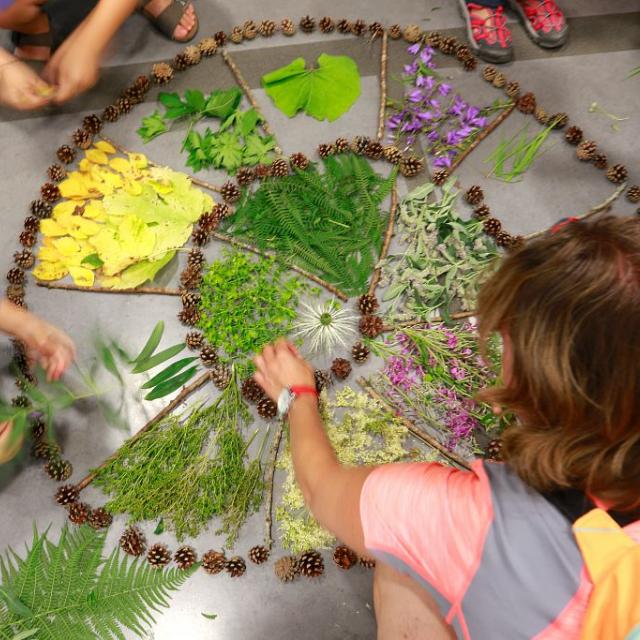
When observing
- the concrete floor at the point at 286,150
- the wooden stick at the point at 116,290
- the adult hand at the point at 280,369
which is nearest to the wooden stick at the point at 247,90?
the concrete floor at the point at 286,150

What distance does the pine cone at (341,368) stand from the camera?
1390 millimetres

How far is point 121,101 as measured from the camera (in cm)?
162

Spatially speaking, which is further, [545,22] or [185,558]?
[545,22]

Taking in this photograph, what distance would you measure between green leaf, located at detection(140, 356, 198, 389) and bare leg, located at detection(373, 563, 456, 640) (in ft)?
2.25

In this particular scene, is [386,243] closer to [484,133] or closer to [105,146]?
[484,133]

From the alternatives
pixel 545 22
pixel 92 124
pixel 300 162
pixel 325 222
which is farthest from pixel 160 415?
pixel 545 22

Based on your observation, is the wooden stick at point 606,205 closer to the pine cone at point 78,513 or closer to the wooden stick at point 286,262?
the wooden stick at point 286,262

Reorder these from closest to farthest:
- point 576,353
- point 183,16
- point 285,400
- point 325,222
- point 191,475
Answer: point 576,353 → point 285,400 → point 191,475 → point 325,222 → point 183,16

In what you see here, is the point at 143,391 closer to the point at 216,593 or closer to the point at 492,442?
the point at 216,593

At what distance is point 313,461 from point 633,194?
3.77ft

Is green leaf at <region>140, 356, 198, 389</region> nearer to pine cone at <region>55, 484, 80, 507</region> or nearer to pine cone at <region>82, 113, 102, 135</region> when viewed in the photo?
pine cone at <region>55, 484, 80, 507</region>

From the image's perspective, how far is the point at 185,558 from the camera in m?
1.32

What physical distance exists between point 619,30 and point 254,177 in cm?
122

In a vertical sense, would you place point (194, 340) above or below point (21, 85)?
below
